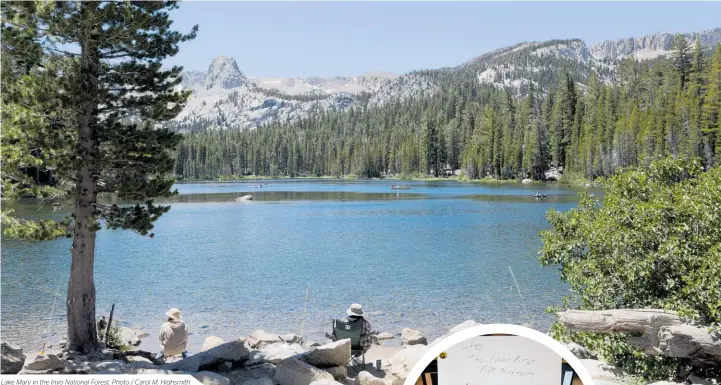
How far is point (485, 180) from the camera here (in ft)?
403

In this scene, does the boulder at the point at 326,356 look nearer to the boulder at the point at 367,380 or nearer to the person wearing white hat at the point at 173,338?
the boulder at the point at 367,380

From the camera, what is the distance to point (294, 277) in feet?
82.0

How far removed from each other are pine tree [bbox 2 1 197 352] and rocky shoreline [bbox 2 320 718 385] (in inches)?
63.3

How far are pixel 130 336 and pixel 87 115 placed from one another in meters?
6.93

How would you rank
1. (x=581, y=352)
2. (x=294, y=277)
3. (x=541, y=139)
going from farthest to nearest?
1. (x=541, y=139)
2. (x=294, y=277)
3. (x=581, y=352)

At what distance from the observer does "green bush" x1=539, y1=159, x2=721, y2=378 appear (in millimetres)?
8586

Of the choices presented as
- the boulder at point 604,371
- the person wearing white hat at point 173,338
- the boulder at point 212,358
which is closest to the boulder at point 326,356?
the boulder at point 212,358

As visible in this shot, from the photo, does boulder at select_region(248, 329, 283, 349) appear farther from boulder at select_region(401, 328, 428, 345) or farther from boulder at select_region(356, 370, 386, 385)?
boulder at select_region(356, 370, 386, 385)

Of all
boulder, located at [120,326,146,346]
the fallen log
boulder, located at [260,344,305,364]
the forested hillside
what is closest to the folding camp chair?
boulder, located at [260,344,305,364]

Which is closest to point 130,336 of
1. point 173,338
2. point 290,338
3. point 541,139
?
point 173,338

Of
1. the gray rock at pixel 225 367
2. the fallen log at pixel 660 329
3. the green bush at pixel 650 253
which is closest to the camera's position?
the fallen log at pixel 660 329

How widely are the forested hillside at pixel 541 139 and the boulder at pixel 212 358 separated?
2238 inches

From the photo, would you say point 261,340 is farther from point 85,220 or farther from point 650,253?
point 650,253

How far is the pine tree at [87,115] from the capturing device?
32.4 ft
